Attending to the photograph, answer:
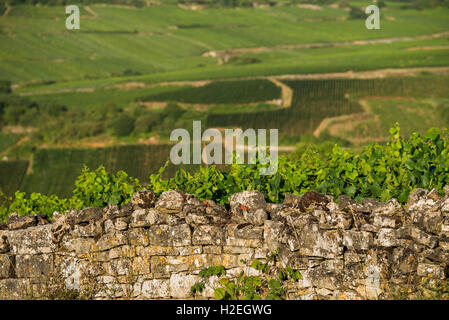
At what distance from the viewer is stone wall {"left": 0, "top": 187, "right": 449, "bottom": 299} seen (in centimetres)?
791

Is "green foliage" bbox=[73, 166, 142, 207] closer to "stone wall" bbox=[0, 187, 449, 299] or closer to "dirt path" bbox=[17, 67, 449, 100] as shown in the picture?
"stone wall" bbox=[0, 187, 449, 299]

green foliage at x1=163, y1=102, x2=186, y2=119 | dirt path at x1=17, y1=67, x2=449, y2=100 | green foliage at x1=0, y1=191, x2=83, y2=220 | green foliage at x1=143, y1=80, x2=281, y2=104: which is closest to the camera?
green foliage at x1=0, y1=191, x2=83, y2=220

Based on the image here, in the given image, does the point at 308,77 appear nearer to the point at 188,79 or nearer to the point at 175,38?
the point at 188,79

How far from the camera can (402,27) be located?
402 feet

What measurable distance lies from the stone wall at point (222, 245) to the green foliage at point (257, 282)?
110mm

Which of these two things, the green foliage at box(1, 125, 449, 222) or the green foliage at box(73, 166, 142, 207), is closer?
the green foliage at box(1, 125, 449, 222)

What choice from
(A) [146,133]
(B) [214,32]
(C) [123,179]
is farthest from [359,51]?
(C) [123,179]

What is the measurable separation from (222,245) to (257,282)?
70 centimetres

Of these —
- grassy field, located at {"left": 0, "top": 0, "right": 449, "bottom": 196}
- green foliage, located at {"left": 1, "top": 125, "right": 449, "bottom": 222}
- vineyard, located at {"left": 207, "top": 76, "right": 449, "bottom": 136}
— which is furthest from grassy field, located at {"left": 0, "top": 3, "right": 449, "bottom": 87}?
green foliage, located at {"left": 1, "top": 125, "right": 449, "bottom": 222}

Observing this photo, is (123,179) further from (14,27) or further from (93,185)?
(14,27)

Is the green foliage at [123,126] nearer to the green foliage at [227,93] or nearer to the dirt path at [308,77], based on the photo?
the green foliage at [227,93]

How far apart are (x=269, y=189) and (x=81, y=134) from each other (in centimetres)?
5787

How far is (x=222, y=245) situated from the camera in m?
8.51

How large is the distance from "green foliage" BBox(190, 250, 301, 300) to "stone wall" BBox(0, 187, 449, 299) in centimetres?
11
